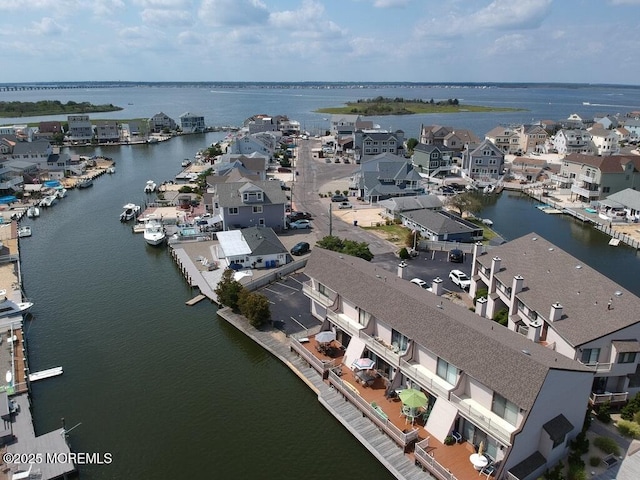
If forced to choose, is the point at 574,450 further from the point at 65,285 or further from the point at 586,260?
the point at 65,285

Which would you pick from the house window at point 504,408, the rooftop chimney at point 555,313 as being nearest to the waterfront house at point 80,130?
the rooftop chimney at point 555,313

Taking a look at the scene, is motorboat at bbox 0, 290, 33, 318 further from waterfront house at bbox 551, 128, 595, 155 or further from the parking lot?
waterfront house at bbox 551, 128, 595, 155

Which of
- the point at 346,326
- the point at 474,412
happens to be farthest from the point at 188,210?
the point at 474,412

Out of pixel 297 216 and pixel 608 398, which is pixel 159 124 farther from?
pixel 608 398

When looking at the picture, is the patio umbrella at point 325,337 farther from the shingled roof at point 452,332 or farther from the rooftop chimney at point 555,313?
the rooftop chimney at point 555,313

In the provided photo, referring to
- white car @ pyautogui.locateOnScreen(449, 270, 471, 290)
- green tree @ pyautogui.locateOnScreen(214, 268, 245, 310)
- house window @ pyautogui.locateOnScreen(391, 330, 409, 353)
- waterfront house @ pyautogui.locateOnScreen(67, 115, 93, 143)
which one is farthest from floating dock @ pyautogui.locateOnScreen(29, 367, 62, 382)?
waterfront house @ pyautogui.locateOnScreen(67, 115, 93, 143)

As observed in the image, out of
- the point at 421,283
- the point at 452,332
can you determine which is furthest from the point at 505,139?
the point at 452,332
